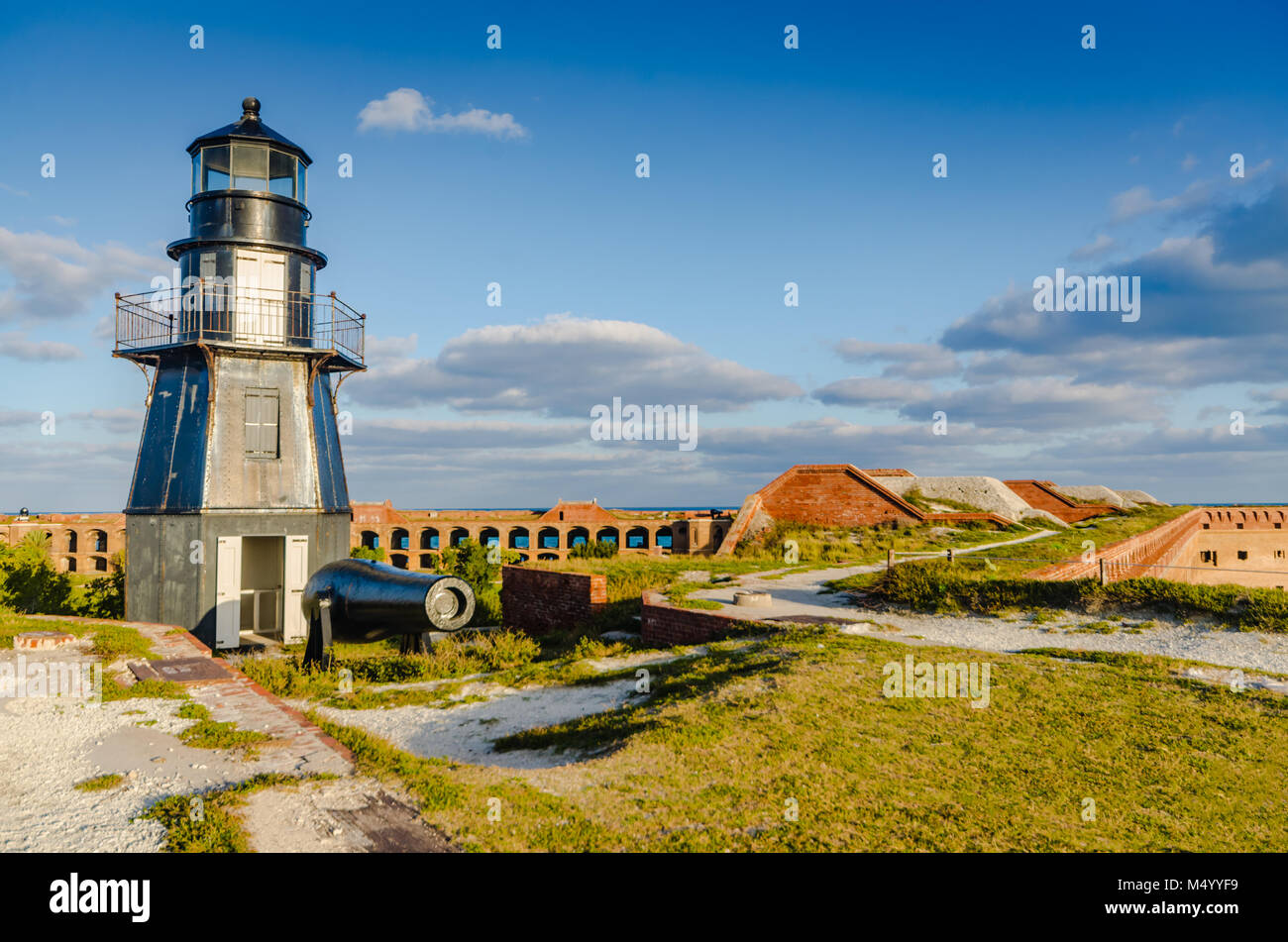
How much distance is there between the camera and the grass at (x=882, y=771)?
194 inches

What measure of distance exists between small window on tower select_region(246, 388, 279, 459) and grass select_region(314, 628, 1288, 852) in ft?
38.4

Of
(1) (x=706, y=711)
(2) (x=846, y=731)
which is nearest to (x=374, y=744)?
(1) (x=706, y=711)

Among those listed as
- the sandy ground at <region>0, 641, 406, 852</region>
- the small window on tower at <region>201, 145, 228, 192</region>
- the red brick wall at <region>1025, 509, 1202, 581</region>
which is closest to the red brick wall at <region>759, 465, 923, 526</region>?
the red brick wall at <region>1025, 509, 1202, 581</region>

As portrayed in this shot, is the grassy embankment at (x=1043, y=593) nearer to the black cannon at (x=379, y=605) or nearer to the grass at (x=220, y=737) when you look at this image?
the black cannon at (x=379, y=605)

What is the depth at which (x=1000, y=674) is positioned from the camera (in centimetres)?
866

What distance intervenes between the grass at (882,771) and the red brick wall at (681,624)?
324 centimetres

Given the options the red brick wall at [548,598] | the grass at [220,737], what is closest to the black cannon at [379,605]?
the grass at [220,737]

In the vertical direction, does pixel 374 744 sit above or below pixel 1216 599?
below

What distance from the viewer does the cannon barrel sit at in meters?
11.8

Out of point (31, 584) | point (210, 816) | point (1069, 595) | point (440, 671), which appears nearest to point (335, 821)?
point (210, 816)
